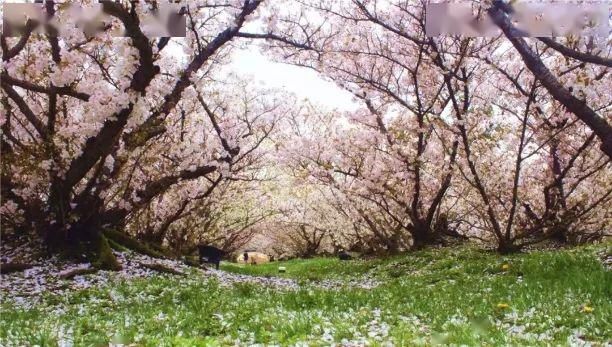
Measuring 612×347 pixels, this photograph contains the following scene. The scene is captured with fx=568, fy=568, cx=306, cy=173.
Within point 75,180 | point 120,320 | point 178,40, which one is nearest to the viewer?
point 120,320

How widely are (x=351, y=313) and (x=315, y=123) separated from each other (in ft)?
69.9

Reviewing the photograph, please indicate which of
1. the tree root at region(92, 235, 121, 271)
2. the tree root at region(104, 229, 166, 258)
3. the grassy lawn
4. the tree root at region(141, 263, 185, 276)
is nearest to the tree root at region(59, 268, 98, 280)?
the tree root at region(92, 235, 121, 271)

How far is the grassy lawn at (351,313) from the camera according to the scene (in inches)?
276

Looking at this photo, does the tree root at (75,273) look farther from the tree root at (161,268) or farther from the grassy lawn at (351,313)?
the tree root at (161,268)

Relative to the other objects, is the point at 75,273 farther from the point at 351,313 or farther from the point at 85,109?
the point at 351,313

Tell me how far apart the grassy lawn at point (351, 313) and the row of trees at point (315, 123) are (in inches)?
133

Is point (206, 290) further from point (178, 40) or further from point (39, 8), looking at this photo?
point (178, 40)

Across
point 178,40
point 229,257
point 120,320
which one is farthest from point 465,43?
point 229,257

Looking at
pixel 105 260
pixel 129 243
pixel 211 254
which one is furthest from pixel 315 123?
pixel 105 260

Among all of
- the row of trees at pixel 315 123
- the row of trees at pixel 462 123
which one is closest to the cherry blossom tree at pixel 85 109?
the row of trees at pixel 315 123

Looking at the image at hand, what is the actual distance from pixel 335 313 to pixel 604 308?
3833mm

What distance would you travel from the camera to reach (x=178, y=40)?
17328mm

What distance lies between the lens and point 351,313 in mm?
9070

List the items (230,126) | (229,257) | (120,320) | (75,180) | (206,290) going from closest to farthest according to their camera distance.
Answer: (120,320) → (206,290) → (75,180) → (230,126) → (229,257)
